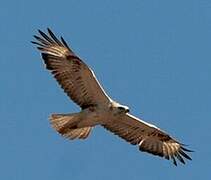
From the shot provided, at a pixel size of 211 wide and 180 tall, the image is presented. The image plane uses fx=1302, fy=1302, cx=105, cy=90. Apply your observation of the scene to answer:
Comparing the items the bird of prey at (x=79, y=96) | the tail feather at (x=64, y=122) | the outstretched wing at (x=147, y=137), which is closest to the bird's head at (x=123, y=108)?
the bird of prey at (x=79, y=96)

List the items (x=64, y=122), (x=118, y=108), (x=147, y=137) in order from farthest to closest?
(x=147, y=137), (x=64, y=122), (x=118, y=108)

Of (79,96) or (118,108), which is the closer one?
(118,108)

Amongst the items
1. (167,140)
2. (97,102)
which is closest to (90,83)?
(97,102)

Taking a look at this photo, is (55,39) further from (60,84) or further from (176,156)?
(176,156)

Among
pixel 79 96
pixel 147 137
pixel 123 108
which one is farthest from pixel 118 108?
pixel 147 137

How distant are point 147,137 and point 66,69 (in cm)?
269

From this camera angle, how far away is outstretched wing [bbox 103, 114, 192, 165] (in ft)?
97.2

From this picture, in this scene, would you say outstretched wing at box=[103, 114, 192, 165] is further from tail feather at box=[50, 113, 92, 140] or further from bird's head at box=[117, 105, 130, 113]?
tail feather at box=[50, 113, 92, 140]

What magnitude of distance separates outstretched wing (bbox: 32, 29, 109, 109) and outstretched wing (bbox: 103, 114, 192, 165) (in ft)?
2.84

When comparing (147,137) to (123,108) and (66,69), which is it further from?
(66,69)

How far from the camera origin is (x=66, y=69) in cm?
2900

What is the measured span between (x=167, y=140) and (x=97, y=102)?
2.38 metres

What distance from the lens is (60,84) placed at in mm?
28969

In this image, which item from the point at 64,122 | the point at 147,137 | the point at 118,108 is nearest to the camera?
the point at 118,108
